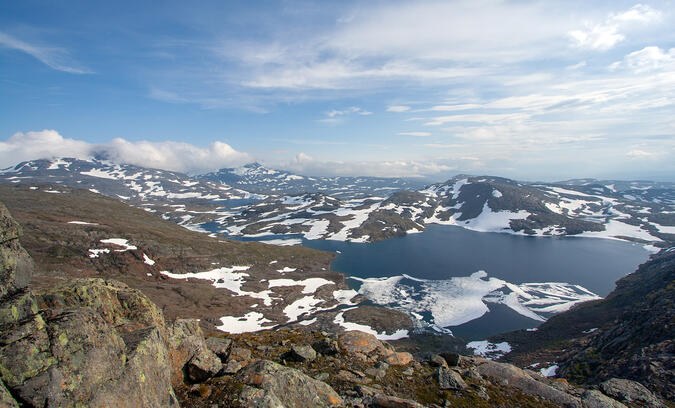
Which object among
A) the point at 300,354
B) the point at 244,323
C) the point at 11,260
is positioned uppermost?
the point at 11,260

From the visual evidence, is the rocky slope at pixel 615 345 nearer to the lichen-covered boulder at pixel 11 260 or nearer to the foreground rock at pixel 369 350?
the foreground rock at pixel 369 350

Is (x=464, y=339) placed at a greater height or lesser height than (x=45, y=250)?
lesser

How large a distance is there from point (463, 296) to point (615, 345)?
2497 inches

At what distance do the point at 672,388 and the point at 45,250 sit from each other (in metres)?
131

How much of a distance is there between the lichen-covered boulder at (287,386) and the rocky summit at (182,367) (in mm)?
39

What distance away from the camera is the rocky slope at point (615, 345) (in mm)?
28547

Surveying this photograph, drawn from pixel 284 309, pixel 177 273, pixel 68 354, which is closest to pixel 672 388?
pixel 68 354

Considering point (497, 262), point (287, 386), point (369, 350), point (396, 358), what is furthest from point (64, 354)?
point (497, 262)

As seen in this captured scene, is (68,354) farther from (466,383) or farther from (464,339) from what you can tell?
(464,339)

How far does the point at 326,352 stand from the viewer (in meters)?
17.1

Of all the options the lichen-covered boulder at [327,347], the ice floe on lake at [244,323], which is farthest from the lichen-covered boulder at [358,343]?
the ice floe on lake at [244,323]

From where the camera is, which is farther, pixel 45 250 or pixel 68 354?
pixel 45 250

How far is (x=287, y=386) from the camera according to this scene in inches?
431

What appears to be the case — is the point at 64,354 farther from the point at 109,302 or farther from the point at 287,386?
the point at 287,386
